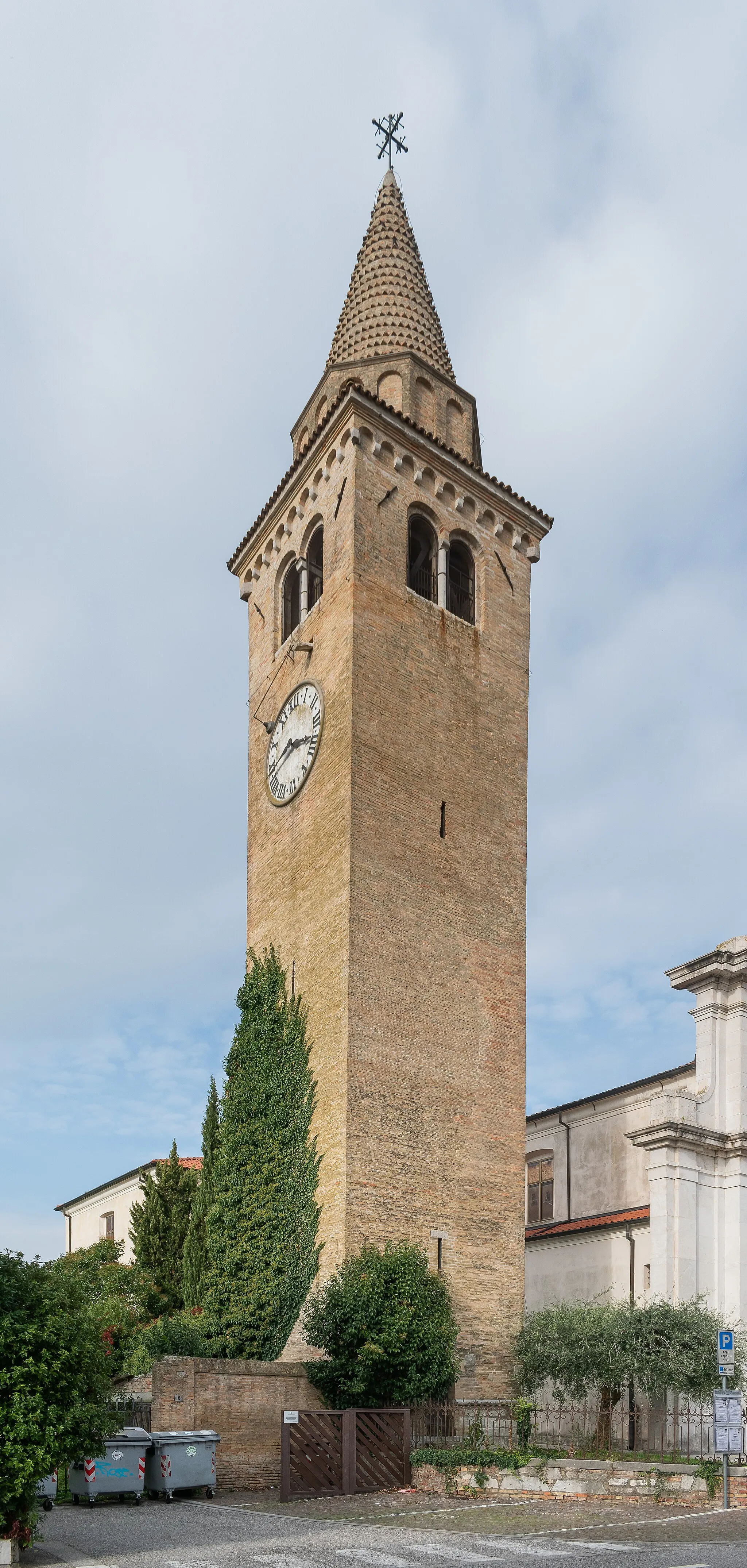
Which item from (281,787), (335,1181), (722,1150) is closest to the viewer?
(335,1181)

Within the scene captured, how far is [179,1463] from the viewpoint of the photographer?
19.6 meters

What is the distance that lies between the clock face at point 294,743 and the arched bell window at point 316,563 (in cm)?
262

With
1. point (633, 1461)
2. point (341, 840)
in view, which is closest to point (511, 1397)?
point (633, 1461)

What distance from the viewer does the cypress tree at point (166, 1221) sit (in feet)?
113

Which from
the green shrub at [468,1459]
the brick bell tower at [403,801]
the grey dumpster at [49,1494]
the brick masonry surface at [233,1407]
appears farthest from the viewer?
the brick bell tower at [403,801]

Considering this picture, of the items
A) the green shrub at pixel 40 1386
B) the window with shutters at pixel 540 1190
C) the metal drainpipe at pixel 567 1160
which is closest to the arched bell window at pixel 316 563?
the metal drainpipe at pixel 567 1160

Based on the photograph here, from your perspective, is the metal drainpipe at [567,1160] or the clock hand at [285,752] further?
the metal drainpipe at [567,1160]

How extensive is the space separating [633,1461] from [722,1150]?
934 cm

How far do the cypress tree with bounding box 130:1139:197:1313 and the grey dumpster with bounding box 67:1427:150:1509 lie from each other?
48.9ft

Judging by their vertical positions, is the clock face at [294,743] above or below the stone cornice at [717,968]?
above

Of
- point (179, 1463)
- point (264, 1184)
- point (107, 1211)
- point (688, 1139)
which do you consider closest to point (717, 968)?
point (688, 1139)

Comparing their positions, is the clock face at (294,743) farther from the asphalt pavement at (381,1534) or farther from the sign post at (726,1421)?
the sign post at (726,1421)

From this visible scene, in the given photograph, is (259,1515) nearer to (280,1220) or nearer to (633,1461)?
(633,1461)

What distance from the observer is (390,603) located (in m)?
28.4
